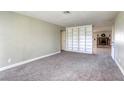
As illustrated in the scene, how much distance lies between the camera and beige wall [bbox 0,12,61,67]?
11.8 ft

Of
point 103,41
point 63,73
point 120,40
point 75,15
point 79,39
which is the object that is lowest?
point 63,73

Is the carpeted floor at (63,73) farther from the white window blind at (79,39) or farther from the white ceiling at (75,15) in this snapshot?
the white window blind at (79,39)

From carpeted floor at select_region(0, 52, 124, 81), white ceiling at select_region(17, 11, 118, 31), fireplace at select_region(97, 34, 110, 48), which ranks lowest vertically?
carpeted floor at select_region(0, 52, 124, 81)

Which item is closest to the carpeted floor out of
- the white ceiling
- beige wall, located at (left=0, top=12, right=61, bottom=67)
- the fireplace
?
beige wall, located at (left=0, top=12, right=61, bottom=67)

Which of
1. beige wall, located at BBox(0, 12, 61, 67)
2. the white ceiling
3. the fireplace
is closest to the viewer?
beige wall, located at BBox(0, 12, 61, 67)

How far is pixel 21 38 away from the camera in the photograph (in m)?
4.32

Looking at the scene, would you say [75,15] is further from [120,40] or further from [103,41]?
[103,41]

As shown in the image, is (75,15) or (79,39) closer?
(75,15)

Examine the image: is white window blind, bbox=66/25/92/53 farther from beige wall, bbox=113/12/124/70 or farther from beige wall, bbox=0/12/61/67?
beige wall, bbox=113/12/124/70

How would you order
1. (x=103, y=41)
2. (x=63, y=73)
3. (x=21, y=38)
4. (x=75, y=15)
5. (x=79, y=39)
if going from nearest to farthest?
(x=63, y=73)
(x=21, y=38)
(x=75, y=15)
(x=79, y=39)
(x=103, y=41)

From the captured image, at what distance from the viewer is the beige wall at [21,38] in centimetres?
359

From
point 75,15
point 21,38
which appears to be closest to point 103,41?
point 75,15
